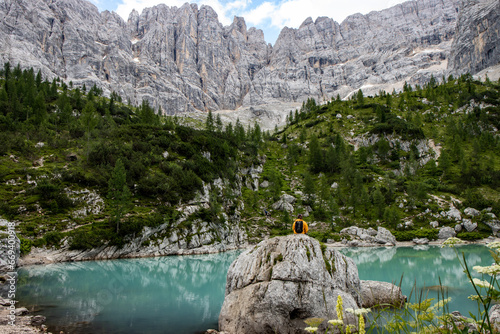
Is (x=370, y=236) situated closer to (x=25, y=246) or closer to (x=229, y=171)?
(x=229, y=171)

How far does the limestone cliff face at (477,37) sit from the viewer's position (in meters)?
159

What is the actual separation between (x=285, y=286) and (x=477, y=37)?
22772 cm

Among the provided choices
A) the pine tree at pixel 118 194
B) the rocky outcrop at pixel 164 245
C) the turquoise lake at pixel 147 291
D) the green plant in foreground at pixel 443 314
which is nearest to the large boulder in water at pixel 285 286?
the turquoise lake at pixel 147 291

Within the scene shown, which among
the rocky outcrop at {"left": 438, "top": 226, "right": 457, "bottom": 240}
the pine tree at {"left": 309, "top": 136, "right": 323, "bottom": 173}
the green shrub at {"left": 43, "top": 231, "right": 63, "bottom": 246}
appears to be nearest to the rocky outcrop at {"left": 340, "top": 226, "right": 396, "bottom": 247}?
the rocky outcrop at {"left": 438, "top": 226, "right": 457, "bottom": 240}

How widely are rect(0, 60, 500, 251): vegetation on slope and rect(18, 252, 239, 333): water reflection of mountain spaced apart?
512 inches

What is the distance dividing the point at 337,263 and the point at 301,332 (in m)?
4.39

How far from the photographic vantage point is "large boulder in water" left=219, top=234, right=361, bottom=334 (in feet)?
42.0

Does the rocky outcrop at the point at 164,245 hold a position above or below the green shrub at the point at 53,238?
below

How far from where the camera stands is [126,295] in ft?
71.6

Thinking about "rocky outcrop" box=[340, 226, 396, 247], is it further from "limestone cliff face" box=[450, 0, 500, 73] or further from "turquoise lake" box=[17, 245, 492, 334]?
"limestone cliff face" box=[450, 0, 500, 73]

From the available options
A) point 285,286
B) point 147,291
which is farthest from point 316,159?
point 285,286

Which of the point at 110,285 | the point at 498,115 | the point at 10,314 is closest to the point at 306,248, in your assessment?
the point at 10,314

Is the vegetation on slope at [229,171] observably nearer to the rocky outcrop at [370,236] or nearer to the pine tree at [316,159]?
the pine tree at [316,159]

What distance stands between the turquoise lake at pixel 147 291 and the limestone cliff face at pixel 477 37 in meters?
185
